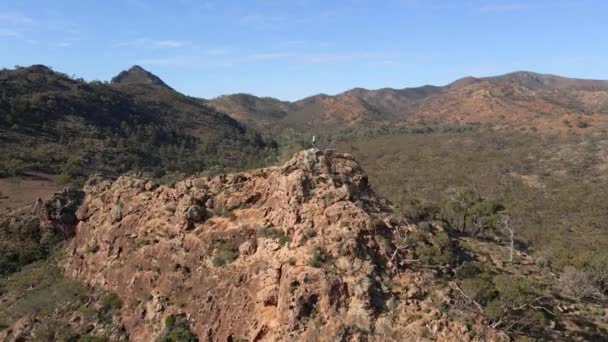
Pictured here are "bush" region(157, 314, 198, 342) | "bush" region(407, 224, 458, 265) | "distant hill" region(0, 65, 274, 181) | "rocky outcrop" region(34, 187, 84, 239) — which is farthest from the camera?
"distant hill" region(0, 65, 274, 181)

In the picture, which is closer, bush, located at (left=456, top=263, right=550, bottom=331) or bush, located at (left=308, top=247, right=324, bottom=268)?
bush, located at (left=456, top=263, right=550, bottom=331)

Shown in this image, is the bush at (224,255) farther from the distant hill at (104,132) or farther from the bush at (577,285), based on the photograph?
the distant hill at (104,132)

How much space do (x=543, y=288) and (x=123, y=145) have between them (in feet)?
256

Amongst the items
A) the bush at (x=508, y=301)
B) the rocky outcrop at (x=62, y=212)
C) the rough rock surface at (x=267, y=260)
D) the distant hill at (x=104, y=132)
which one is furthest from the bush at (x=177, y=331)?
the distant hill at (x=104, y=132)

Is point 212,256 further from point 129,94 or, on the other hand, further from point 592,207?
point 129,94

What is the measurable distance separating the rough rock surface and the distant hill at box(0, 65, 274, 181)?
29781mm

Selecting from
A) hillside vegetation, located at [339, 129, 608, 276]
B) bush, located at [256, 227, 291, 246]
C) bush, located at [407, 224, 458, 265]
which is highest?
bush, located at [256, 227, 291, 246]

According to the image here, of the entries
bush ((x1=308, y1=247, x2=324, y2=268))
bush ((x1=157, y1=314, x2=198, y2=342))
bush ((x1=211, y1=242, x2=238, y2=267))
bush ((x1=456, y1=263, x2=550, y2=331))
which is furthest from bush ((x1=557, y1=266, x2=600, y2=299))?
bush ((x1=157, y1=314, x2=198, y2=342))

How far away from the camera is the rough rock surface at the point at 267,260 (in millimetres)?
18406

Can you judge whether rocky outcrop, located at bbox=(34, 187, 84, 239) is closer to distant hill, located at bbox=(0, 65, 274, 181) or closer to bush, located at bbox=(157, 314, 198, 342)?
bush, located at bbox=(157, 314, 198, 342)

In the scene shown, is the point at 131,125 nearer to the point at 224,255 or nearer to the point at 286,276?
the point at 224,255

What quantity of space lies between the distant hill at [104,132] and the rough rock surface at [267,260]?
29.8m

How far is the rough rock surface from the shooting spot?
18.4 meters

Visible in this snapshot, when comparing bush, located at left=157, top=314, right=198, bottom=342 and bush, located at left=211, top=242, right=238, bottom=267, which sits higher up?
bush, located at left=211, top=242, right=238, bottom=267
